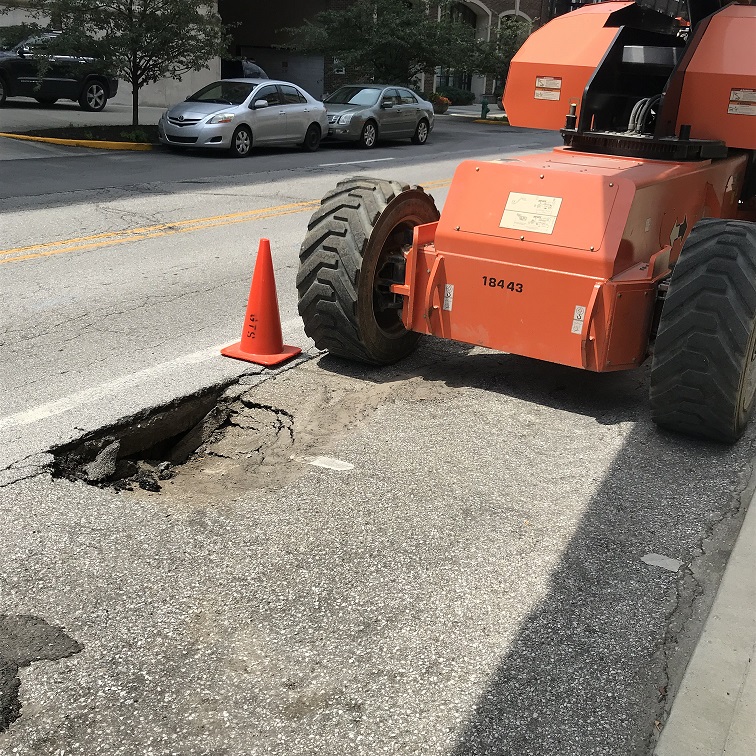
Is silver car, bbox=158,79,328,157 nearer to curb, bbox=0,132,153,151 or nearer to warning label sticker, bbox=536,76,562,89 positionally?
curb, bbox=0,132,153,151

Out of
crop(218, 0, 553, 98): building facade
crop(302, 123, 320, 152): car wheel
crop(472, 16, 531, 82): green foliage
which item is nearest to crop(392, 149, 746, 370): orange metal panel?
crop(302, 123, 320, 152): car wheel

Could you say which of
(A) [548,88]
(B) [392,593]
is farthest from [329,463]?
(A) [548,88]

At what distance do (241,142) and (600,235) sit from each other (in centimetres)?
1413

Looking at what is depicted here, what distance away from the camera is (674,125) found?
6.14m

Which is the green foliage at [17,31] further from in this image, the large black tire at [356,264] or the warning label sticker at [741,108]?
the warning label sticker at [741,108]

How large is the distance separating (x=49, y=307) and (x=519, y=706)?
5.33 meters

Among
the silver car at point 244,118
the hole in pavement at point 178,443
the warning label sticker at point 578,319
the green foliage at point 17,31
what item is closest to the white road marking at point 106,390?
the hole in pavement at point 178,443

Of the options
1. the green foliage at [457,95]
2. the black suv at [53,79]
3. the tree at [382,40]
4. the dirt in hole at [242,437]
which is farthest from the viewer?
the green foliage at [457,95]

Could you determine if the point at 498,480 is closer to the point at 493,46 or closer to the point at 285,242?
the point at 285,242

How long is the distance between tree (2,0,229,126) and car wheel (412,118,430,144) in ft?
18.8

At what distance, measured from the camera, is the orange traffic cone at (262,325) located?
5.98 metres

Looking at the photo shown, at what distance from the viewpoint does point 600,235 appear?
4953 mm

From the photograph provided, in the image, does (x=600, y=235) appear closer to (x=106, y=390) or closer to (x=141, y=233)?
(x=106, y=390)

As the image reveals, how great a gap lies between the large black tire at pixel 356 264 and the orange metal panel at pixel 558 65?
4.76 ft
